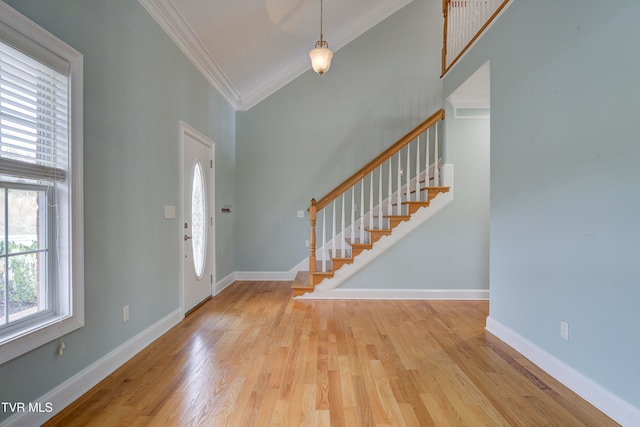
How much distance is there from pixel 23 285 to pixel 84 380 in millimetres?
730

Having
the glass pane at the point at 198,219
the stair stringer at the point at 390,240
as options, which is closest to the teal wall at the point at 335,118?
the stair stringer at the point at 390,240

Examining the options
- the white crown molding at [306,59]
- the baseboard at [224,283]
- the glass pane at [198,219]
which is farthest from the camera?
the white crown molding at [306,59]

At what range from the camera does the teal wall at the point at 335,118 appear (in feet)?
17.4

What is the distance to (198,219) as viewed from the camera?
4.05m

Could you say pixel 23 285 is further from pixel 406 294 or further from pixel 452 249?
pixel 452 249

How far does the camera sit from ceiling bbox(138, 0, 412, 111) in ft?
10.8

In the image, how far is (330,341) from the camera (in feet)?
9.52

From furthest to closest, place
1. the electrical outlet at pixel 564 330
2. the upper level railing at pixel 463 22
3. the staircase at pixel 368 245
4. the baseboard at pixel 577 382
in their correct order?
the staircase at pixel 368 245, the upper level railing at pixel 463 22, the electrical outlet at pixel 564 330, the baseboard at pixel 577 382

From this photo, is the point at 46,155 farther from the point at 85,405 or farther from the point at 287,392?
the point at 287,392

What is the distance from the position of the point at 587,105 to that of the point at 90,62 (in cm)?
309

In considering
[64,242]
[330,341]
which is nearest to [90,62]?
[64,242]

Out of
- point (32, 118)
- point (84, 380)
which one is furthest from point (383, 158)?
point (84, 380)

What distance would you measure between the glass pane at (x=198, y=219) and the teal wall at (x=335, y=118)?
129cm

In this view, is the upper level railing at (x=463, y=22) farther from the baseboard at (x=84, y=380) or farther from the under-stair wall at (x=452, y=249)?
the baseboard at (x=84, y=380)
